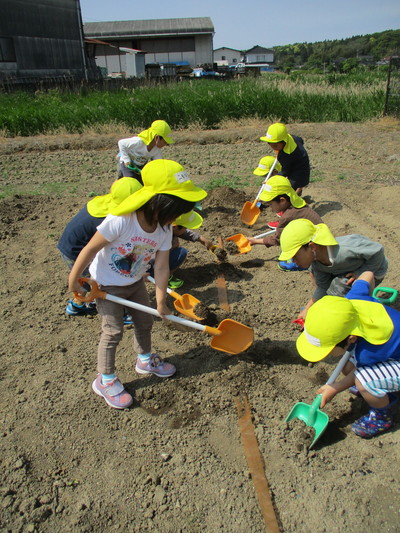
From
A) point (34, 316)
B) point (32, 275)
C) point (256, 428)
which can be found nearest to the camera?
point (256, 428)

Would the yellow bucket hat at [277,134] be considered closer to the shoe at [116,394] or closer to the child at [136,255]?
the child at [136,255]

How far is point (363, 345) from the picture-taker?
2254 mm

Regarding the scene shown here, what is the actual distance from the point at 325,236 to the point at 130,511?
1.93 m

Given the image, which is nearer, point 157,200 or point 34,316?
point 157,200

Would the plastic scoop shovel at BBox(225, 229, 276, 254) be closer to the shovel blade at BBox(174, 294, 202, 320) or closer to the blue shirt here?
the shovel blade at BBox(174, 294, 202, 320)

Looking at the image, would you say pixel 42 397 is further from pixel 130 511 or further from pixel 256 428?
pixel 256 428

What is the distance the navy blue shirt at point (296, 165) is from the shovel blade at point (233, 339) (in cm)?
318

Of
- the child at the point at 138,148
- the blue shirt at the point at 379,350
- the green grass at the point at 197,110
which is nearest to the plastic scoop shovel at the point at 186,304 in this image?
the blue shirt at the point at 379,350

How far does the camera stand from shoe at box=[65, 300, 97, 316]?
3.69 m

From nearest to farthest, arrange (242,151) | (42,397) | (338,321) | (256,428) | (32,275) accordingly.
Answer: (338,321), (256,428), (42,397), (32,275), (242,151)

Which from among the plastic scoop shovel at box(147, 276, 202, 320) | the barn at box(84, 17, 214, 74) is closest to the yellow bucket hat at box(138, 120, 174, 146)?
the plastic scoop shovel at box(147, 276, 202, 320)

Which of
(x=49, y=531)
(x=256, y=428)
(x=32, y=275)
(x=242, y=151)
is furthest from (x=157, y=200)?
(x=242, y=151)

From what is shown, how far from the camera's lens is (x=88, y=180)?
7.56 meters

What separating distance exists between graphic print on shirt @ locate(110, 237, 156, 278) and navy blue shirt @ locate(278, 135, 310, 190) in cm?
354
